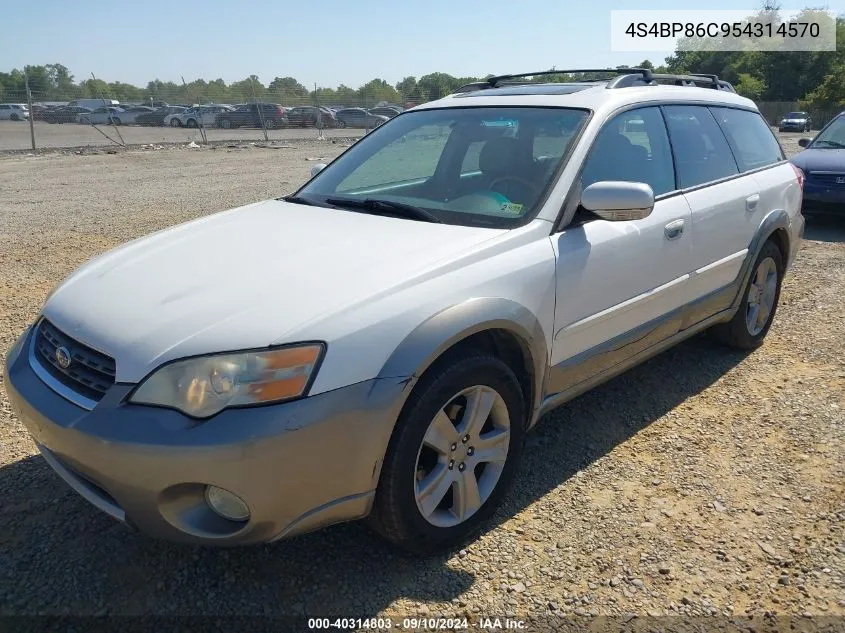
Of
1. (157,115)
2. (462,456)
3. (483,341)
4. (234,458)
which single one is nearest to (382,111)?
(157,115)

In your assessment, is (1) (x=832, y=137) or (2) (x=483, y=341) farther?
(1) (x=832, y=137)

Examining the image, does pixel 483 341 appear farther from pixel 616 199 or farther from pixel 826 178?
pixel 826 178

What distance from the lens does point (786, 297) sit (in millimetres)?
5879

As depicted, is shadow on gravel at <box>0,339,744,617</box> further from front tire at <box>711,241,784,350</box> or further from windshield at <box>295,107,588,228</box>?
front tire at <box>711,241,784,350</box>

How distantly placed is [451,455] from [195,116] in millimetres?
29441

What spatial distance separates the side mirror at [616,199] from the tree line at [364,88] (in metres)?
2.02

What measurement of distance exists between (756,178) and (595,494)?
8.23 feet

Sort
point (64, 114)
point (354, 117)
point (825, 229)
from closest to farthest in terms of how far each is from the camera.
Result: point (825, 229) < point (64, 114) < point (354, 117)

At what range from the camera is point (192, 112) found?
2945 cm

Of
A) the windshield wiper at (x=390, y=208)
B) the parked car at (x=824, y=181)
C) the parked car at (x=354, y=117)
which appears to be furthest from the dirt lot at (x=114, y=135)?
the windshield wiper at (x=390, y=208)

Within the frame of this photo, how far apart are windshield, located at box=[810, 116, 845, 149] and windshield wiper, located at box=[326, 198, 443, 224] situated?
8628 mm

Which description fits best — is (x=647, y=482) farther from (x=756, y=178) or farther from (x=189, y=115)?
(x=189, y=115)

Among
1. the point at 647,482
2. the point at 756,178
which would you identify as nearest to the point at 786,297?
the point at 756,178

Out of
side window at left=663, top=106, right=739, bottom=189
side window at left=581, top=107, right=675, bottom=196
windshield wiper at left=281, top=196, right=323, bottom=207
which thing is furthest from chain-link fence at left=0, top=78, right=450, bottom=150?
side window at left=581, top=107, right=675, bottom=196
